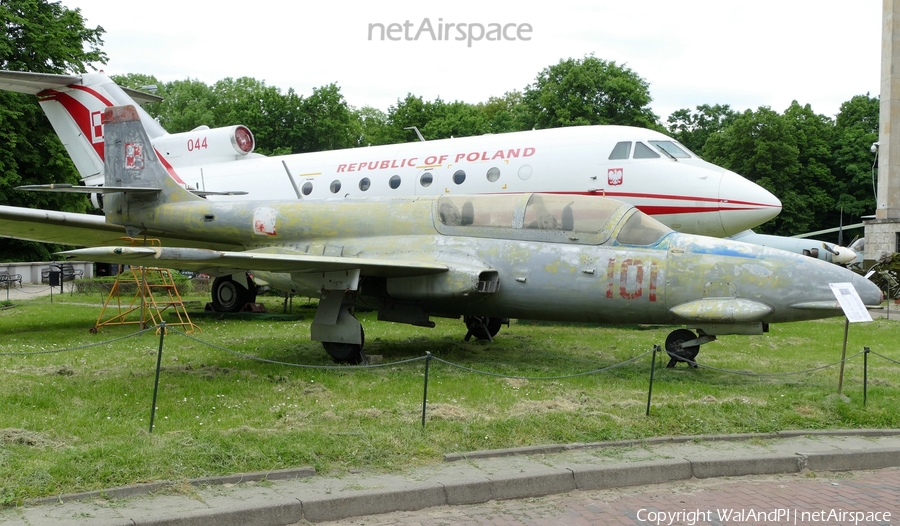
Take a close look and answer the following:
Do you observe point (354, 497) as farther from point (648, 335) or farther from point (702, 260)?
point (648, 335)

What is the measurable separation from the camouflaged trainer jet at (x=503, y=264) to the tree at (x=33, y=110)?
75.0ft

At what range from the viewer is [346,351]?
35.8ft

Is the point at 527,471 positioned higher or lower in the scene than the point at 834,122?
lower

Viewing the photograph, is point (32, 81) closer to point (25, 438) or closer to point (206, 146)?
point (206, 146)

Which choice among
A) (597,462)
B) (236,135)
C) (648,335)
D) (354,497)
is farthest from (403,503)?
(236,135)

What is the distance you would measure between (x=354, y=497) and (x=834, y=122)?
67.3 metres

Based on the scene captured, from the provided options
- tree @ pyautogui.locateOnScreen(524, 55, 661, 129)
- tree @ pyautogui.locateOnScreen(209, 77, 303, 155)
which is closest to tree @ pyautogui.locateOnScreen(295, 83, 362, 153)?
tree @ pyautogui.locateOnScreen(209, 77, 303, 155)

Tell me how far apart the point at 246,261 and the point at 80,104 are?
1064cm

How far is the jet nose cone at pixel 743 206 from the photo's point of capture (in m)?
13.8

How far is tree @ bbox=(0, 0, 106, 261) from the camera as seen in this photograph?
32.5 meters

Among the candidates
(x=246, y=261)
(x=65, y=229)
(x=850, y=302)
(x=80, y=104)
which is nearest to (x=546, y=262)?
(x=850, y=302)

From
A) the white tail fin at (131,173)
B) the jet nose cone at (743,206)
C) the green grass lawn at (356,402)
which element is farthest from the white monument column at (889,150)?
the white tail fin at (131,173)

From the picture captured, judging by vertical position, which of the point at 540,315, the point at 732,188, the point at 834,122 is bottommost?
the point at 540,315

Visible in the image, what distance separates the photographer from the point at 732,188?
45.7 feet
